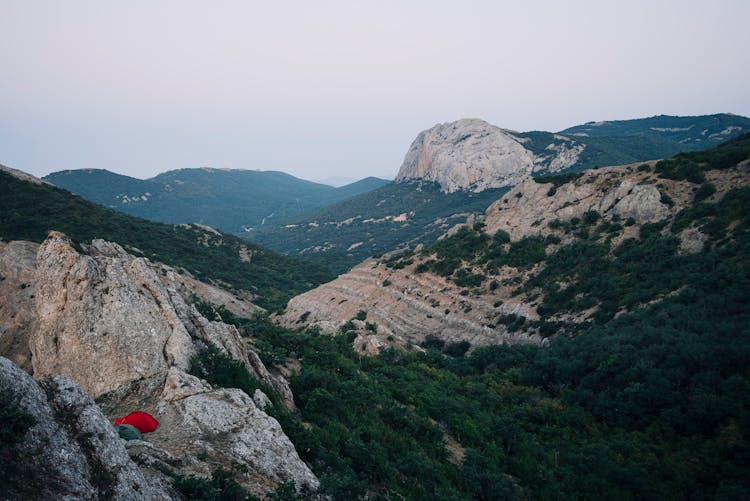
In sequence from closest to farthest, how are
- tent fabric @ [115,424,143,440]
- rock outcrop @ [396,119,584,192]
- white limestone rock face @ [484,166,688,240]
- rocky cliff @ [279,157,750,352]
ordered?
tent fabric @ [115,424,143,440] < rocky cliff @ [279,157,750,352] < white limestone rock face @ [484,166,688,240] < rock outcrop @ [396,119,584,192]

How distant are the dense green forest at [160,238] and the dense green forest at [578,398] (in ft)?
113

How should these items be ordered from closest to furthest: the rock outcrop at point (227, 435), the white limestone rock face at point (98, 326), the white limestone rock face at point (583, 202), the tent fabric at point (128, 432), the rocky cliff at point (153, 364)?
the tent fabric at point (128, 432)
the rock outcrop at point (227, 435)
the rocky cliff at point (153, 364)
the white limestone rock face at point (98, 326)
the white limestone rock face at point (583, 202)

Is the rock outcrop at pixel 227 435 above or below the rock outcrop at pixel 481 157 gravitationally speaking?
below

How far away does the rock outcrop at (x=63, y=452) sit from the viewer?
18.4 feet

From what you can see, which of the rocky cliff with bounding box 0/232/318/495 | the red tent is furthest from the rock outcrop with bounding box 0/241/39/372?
the red tent

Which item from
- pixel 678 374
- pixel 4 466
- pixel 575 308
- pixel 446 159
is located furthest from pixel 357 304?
pixel 446 159

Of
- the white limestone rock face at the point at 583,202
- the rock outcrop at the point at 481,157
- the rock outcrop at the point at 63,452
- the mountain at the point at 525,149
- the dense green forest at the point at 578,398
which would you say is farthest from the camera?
the rock outcrop at the point at 481,157

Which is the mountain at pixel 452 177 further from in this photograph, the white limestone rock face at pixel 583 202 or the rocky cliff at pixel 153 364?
the rocky cliff at pixel 153 364

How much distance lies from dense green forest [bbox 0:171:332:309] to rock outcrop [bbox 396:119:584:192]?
73.5m

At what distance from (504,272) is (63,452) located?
4232 cm

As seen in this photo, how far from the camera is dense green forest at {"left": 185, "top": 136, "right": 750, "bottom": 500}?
14.2m

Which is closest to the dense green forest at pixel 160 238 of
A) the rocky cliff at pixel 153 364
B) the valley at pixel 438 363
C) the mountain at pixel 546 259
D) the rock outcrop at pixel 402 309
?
the valley at pixel 438 363

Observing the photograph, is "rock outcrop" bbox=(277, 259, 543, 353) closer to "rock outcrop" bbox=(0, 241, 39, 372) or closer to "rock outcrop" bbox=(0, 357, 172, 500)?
"rock outcrop" bbox=(0, 241, 39, 372)

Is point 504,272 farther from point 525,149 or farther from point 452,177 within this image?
point 525,149
